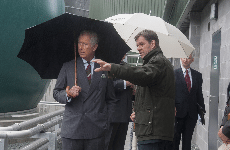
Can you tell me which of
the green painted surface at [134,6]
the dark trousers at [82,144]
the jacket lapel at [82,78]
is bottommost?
the dark trousers at [82,144]

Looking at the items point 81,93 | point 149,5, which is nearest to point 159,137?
point 81,93

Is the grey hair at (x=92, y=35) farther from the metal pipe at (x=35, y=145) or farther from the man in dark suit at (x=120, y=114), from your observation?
the metal pipe at (x=35, y=145)

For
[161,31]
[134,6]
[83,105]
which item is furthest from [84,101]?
[134,6]

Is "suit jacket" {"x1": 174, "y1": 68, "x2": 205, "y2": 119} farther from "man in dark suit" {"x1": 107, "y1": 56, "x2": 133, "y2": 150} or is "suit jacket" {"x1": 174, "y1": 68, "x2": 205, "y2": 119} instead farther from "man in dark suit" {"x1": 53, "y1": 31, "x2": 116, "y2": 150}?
"man in dark suit" {"x1": 53, "y1": 31, "x2": 116, "y2": 150}

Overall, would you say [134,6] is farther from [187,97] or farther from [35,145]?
[35,145]

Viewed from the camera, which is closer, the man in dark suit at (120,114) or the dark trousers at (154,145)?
the dark trousers at (154,145)

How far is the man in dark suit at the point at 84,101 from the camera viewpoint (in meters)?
2.29

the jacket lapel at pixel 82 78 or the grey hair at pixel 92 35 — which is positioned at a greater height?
the grey hair at pixel 92 35

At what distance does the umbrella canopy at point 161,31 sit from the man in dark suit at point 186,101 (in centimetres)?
31

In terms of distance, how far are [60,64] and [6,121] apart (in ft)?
10.5

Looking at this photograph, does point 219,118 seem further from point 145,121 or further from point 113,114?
point 145,121

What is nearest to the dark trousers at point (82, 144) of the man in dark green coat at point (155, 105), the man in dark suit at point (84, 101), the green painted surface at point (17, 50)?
the man in dark suit at point (84, 101)

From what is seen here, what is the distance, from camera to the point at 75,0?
48.9 ft

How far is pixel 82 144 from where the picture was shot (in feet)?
7.66
